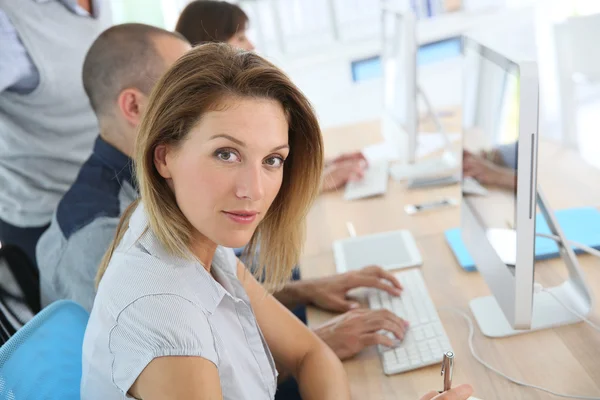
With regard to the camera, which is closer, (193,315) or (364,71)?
(193,315)

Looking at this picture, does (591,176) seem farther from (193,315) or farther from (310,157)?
(193,315)

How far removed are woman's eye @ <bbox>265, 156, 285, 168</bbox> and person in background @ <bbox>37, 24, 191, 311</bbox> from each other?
21.8 inches

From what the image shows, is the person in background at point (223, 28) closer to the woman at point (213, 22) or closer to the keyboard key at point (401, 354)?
the woman at point (213, 22)

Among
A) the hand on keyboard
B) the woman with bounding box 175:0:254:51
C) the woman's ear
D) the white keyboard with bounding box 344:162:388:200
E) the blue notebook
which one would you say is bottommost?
the white keyboard with bounding box 344:162:388:200

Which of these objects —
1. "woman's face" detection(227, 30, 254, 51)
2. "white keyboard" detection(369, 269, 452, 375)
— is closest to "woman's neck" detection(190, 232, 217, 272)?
"white keyboard" detection(369, 269, 452, 375)

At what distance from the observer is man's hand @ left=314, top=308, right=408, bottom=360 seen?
1261 millimetres

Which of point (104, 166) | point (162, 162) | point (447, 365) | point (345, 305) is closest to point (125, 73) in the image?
point (104, 166)

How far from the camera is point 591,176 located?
6.27ft

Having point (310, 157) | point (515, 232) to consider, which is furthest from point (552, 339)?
point (310, 157)

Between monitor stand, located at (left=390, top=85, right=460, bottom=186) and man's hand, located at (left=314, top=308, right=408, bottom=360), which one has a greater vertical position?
man's hand, located at (left=314, top=308, right=408, bottom=360)

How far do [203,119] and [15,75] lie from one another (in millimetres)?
1178

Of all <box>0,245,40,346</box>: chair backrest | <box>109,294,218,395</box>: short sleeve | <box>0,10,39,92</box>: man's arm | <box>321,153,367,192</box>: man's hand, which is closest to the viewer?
<box>109,294,218,395</box>: short sleeve

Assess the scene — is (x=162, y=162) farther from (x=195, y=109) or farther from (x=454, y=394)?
(x=454, y=394)

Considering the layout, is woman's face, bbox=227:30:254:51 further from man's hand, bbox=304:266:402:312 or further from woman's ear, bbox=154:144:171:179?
woman's ear, bbox=154:144:171:179
